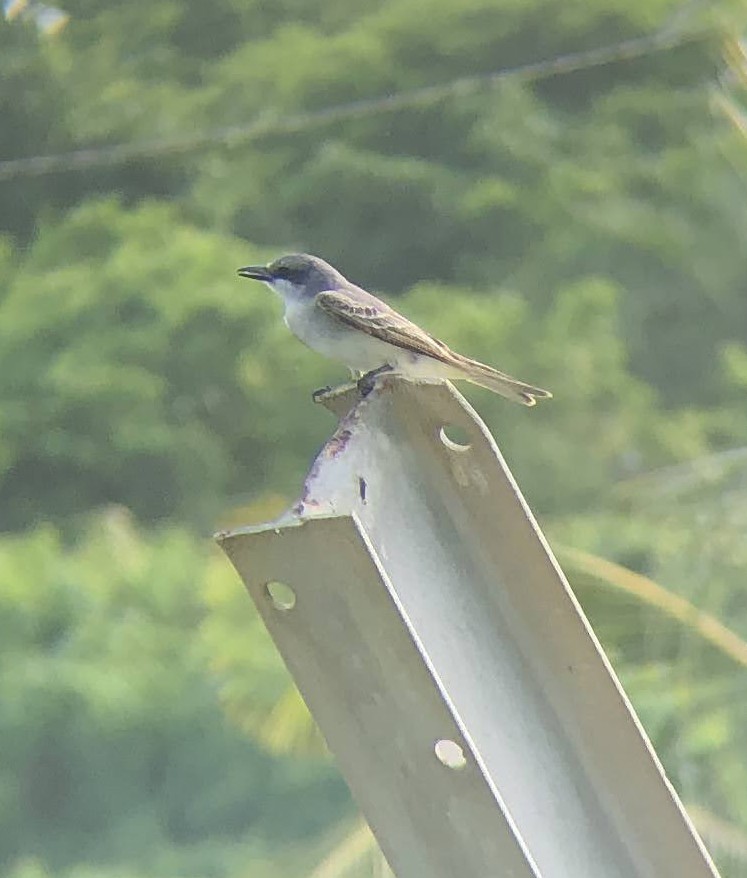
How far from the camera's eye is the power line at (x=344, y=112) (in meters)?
3.52

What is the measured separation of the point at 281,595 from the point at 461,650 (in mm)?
131

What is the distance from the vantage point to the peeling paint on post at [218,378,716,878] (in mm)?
737

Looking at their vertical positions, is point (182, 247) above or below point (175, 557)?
above

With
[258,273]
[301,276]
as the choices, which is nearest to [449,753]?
[301,276]

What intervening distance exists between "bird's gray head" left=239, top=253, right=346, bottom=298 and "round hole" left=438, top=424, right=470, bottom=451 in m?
0.80

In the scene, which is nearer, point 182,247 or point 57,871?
point 57,871

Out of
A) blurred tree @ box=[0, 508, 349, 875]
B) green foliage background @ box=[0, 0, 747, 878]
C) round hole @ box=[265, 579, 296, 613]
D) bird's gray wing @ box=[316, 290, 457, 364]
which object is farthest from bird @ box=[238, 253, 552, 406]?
blurred tree @ box=[0, 508, 349, 875]

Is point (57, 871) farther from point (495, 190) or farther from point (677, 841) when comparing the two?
point (677, 841)

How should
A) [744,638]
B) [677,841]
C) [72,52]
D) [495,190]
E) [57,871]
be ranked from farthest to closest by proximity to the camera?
1. [495,190]
2. [72,52]
3. [57,871]
4. [744,638]
5. [677,841]

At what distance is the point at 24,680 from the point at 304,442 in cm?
A: 89

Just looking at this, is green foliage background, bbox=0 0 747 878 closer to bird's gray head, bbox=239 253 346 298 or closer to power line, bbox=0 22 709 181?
power line, bbox=0 22 709 181

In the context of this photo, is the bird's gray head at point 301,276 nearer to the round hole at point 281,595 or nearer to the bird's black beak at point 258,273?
the bird's black beak at point 258,273

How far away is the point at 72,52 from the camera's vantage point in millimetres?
3426

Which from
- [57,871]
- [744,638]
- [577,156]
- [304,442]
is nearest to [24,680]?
[57,871]
